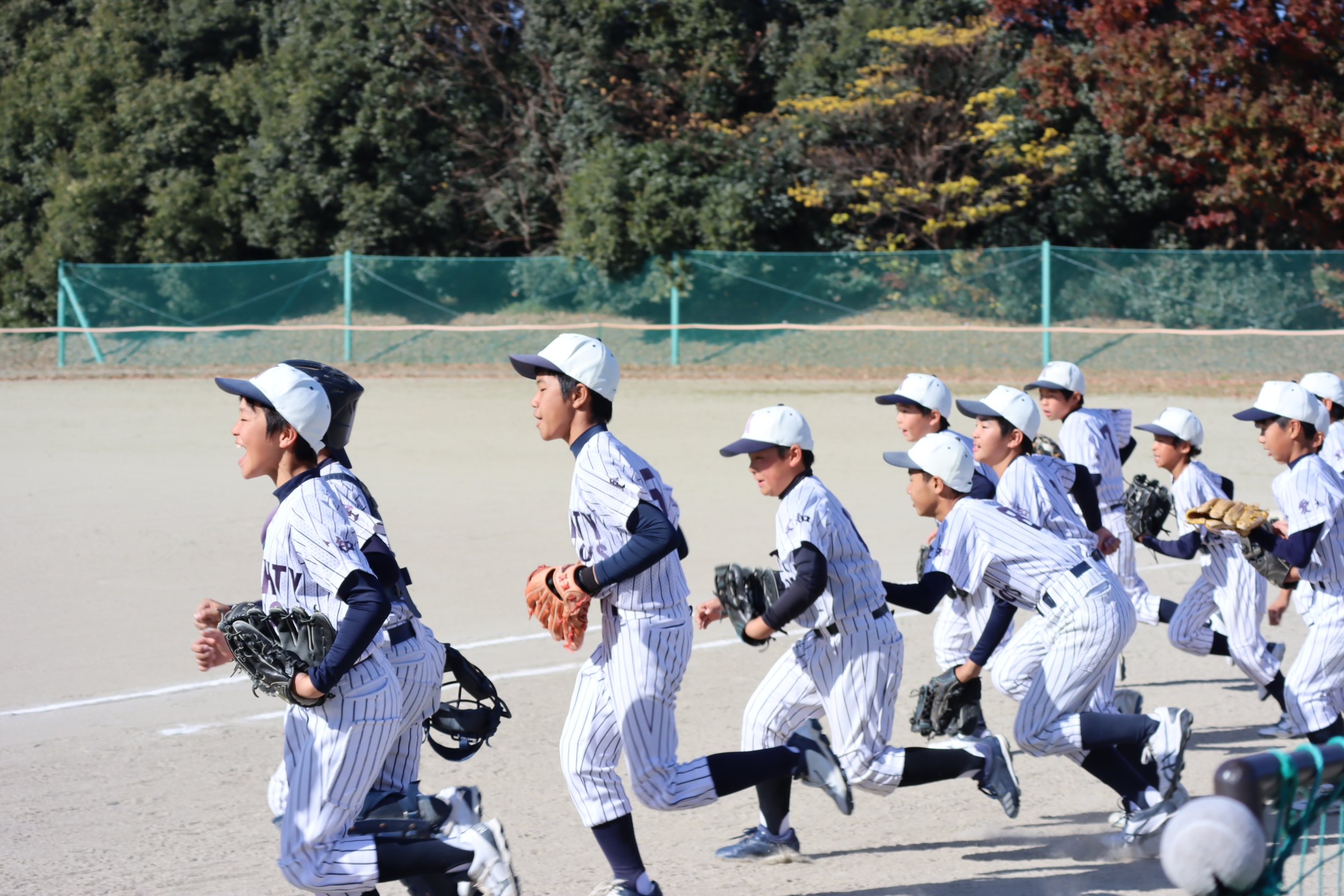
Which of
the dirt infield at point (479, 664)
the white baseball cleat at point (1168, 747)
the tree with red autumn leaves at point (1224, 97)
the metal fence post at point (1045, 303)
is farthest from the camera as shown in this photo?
the tree with red autumn leaves at point (1224, 97)

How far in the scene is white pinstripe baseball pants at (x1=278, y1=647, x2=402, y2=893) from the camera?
155 inches

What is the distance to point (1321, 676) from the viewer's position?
591cm

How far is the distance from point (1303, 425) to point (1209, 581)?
170 centimetres

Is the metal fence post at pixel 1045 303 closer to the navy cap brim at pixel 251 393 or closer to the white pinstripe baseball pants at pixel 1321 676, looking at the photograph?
the white pinstripe baseball pants at pixel 1321 676

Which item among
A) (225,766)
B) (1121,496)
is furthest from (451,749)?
(1121,496)

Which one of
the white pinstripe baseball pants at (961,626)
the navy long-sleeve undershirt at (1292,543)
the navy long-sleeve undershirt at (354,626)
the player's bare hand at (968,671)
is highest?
the navy long-sleeve undershirt at (354,626)

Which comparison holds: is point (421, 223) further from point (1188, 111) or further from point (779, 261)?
point (1188, 111)

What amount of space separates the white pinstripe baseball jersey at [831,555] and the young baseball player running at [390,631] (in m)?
1.36

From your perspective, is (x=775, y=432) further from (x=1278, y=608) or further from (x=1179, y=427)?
(x=1278, y=608)

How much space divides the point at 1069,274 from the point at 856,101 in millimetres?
5796

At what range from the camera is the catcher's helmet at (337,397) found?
4547 mm

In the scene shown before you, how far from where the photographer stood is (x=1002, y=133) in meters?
26.1

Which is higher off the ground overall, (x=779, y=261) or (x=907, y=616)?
(x=779, y=261)

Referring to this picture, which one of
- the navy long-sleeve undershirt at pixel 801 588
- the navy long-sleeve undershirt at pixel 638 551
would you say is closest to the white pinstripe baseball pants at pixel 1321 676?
the navy long-sleeve undershirt at pixel 801 588
